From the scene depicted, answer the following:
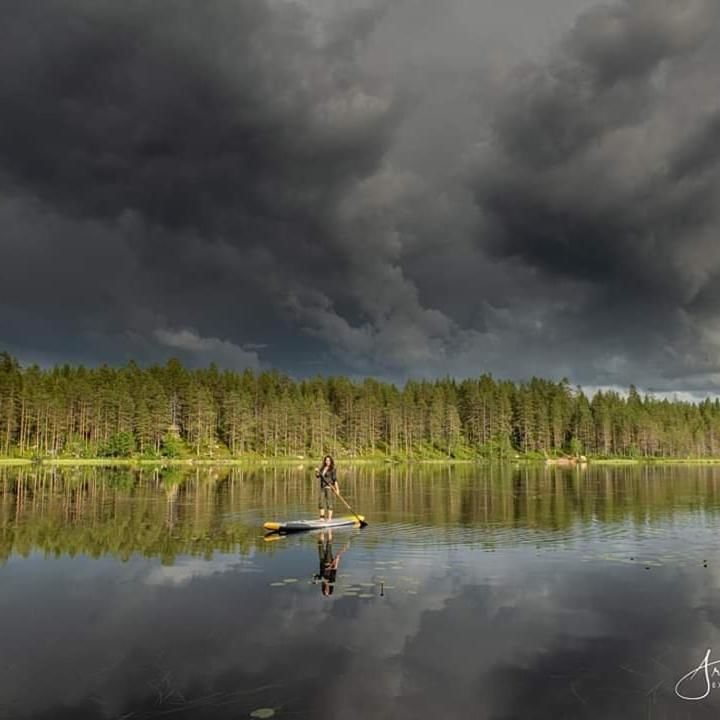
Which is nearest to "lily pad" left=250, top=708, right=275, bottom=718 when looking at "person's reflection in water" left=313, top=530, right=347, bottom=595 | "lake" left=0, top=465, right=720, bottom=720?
"lake" left=0, top=465, right=720, bottom=720

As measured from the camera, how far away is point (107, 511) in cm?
4809

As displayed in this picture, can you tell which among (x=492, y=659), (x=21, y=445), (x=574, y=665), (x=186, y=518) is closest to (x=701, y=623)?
(x=574, y=665)

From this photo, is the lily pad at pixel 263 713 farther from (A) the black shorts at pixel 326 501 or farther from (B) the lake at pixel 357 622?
(A) the black shorts at pixel 326 501

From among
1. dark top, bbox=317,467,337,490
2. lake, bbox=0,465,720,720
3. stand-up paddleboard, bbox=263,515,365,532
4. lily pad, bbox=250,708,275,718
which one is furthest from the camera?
dark top, bbox=317,467,337,490

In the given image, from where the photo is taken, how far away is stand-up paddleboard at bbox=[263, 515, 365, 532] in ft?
123

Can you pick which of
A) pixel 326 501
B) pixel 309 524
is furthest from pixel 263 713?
pixel 326 501

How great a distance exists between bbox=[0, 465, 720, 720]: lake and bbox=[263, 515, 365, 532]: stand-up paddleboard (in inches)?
23.0

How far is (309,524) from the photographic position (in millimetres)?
38688

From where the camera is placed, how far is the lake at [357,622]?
44.9ft

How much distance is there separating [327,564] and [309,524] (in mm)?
10227

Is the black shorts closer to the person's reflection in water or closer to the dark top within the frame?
the dark top

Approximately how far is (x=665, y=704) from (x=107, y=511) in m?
42.7

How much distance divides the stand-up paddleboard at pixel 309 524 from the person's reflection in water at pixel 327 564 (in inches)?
45.6

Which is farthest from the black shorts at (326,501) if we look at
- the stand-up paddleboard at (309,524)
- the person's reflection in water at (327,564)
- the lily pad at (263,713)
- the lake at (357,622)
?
the lily pad at (263,713)
